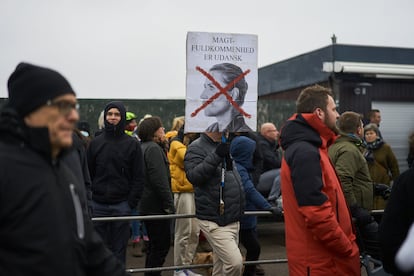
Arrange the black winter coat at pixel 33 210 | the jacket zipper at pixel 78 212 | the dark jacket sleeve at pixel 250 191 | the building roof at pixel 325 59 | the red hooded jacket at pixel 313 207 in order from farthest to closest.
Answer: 1. the building roof at pixel 325 59
2. the dark jacket sleeve at pixel 250 191
3. the red hooded jacket at pixel 313 207
4. the jacket zipper at pixel 78 212
5. the black winter coat at pixel 33 210

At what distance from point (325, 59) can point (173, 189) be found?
25.6ft

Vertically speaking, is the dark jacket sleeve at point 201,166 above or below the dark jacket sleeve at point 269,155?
above

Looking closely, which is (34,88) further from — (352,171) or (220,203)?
(352,171)

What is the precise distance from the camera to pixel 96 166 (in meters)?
7.03

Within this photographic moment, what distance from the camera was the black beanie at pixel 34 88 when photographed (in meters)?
2.86

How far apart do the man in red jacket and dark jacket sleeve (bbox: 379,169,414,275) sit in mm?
614

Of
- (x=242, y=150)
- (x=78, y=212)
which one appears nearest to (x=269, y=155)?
(x=242, y=150)

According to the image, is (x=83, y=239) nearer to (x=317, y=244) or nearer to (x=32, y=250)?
(x=32, y=250)

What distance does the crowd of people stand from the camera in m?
2.79

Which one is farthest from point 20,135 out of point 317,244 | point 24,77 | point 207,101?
point 207,101

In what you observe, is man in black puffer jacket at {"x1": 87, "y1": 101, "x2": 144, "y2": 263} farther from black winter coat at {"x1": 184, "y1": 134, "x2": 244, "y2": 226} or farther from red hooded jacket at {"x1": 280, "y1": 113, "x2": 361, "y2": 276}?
red hooded jacket at {"x1": 280, "y1": 113, "x2": 361, "y2": 276}

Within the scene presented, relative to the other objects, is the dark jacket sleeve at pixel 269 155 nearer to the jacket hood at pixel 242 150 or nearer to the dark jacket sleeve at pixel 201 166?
the jacket hood at pixel 242 150

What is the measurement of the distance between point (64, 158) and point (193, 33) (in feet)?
9.58

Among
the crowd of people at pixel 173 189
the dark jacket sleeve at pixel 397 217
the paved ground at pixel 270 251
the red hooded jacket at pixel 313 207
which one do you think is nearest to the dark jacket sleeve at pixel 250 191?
the crowd of people at pixel 173 189
